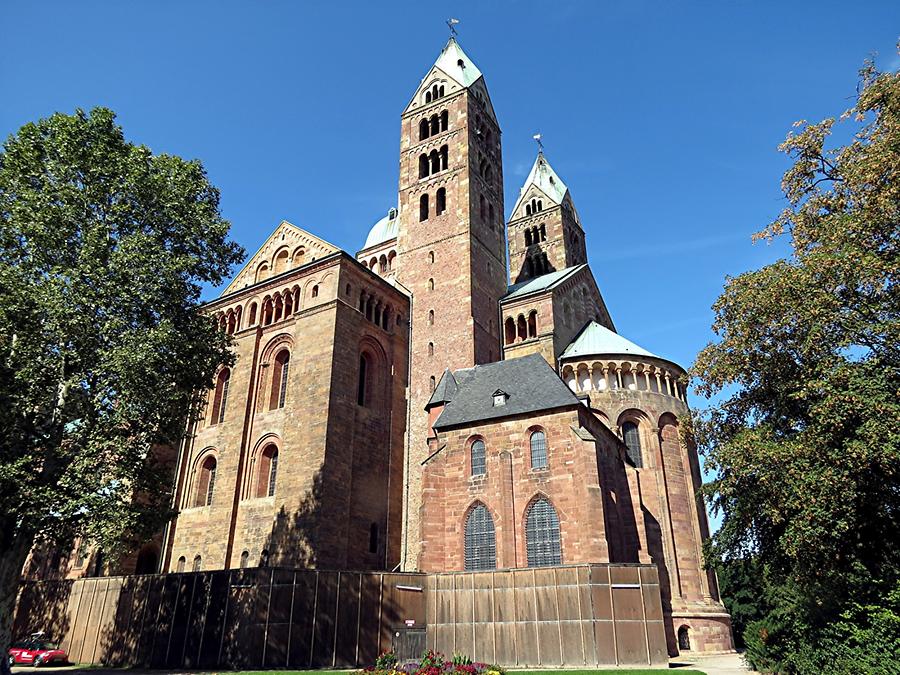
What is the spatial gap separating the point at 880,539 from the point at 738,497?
399 centimetres

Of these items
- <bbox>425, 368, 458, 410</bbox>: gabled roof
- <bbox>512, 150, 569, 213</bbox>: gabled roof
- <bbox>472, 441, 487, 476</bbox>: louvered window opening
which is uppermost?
<bbox>512, 150, 569, 213</bbox>: gabled roof

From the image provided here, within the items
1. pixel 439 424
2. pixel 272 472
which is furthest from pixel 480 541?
pixel 272 472

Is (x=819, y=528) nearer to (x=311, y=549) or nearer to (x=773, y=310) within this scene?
(x=773, y=310)

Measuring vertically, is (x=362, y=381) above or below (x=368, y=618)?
above

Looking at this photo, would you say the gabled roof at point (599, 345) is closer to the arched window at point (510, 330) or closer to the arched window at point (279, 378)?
the arched window at point (510, 330)

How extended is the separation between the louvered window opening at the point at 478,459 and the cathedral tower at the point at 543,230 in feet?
95.7

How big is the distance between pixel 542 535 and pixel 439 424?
7368 millimetres

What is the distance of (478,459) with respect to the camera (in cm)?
2830

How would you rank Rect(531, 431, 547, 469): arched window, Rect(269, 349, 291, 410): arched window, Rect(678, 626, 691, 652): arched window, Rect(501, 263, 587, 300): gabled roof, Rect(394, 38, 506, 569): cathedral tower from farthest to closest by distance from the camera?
Rect(501, 263, 587, 300): gabled roof
Rect(394, 38, 506, 569): cathedral tower
Rect(269, 349, 291, 410): arched window
Rect(678, 626, 691, 652): arched window
Rect(531, 431, 547, 469): arched window

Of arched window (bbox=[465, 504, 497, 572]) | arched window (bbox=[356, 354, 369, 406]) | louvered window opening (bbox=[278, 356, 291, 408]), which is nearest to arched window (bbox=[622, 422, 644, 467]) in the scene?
arched window (bbox=[465, 504, 497, 572])

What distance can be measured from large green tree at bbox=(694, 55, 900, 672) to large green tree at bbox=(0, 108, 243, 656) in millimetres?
17639

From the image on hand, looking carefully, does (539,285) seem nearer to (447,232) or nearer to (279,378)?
(447,232)

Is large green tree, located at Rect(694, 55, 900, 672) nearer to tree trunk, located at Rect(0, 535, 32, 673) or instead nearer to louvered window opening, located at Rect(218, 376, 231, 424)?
tree trunk, located at Rect(0, 535, 32, 673)

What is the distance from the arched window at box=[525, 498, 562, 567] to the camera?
24.9 meters
